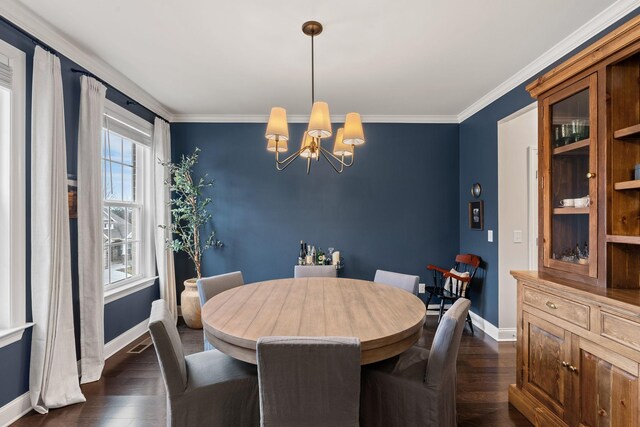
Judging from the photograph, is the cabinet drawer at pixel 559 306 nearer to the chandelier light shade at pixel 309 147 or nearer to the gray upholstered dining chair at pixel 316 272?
the gray upholstered dining chair at pixel 316 272

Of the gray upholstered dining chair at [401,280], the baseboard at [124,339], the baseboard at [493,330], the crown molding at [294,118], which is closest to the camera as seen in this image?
the gray upholstered dining chair at [401,280]

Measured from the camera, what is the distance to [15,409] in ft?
6.98

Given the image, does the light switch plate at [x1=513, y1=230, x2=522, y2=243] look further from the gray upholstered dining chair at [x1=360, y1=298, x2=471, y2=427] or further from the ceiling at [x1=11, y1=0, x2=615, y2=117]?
the gray upholstered dining chair at [x1=360, y1=298, x2=471, y2=427]

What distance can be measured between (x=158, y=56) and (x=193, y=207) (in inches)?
70.0

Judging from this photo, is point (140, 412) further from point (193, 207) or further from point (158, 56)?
point (158, 56)

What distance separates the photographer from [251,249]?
4.35 m

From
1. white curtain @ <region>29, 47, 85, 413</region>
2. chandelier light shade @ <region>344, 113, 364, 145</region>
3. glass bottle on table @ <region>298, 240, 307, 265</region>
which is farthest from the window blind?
chandelier light shade @ <region>344, 113, 364, 145</region>

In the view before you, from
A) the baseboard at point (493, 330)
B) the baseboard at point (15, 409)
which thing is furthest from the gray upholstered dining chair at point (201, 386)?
the baseboard at point (493, 330)

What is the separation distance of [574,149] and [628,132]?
1.08ft

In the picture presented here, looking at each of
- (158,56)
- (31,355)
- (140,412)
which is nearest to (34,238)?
(31,355)

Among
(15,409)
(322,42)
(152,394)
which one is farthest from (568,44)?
(15,409)

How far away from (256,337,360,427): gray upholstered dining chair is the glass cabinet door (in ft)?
5.09

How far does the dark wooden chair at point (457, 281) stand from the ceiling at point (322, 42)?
1932 millimetres

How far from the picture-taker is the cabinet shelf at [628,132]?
5.39 feet
